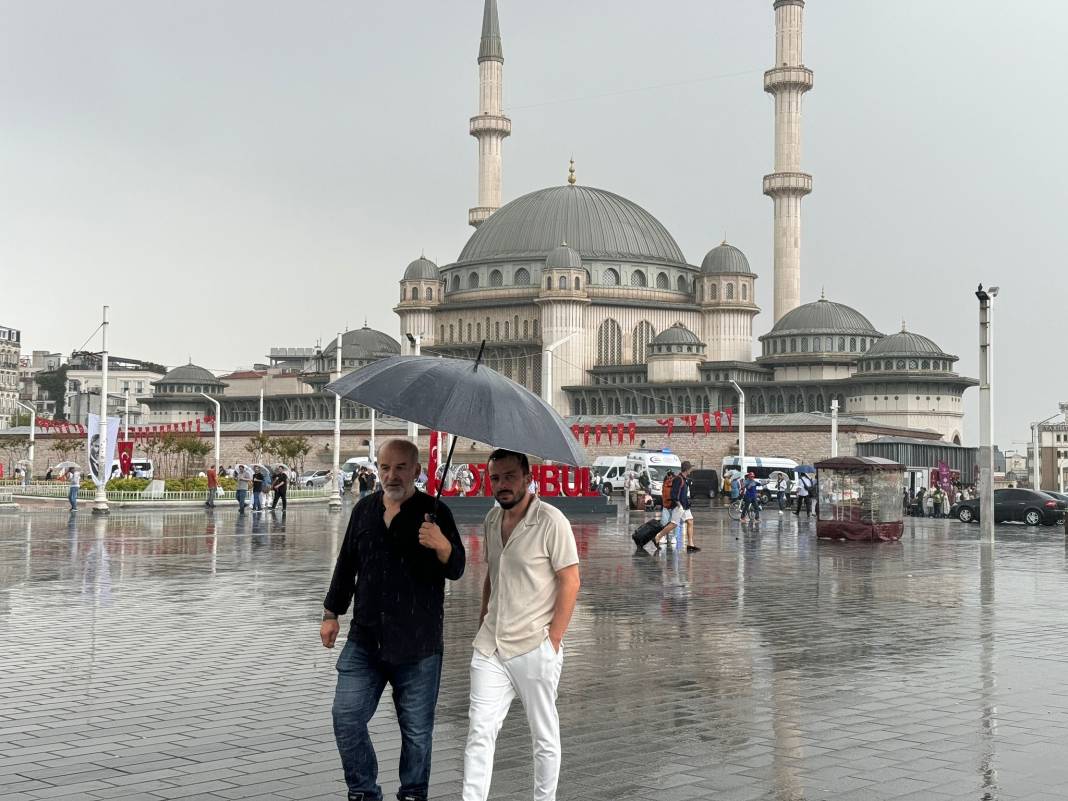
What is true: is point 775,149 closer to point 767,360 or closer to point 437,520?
point 767,360

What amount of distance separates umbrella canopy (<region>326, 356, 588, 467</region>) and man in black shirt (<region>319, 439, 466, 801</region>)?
0.59 feet

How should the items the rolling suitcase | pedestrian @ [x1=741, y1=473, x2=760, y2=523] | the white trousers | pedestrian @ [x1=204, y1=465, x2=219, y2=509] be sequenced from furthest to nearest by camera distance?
1. pedestrian @ [x1=204, y1=465, x2=219, y2=509]
2. pedestrian @ [x1=741, y1=473, x2=760, y2=523]
3. the rolling suitcase
4. the white trousers

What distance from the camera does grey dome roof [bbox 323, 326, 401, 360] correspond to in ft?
297

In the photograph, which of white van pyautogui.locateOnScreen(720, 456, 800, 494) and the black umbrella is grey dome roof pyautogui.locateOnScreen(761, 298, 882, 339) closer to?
white van pyautogui.locateOnScreen(720, 456, 800, 494)

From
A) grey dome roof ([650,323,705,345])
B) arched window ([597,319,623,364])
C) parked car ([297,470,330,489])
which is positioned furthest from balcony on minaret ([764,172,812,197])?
parked car ([297,470,330,489])

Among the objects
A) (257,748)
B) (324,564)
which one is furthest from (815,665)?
(324,564)

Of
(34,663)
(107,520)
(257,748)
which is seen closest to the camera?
(257,748)

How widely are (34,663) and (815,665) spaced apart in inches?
210

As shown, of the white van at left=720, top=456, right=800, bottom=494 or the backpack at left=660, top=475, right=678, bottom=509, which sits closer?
the backpack at left=660, top=475, right=678, bottom=509

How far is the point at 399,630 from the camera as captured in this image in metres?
5.13

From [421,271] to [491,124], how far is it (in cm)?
1087

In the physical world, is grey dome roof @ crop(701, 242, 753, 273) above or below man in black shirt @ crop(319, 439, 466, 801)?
above

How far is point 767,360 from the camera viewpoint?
7756 cm

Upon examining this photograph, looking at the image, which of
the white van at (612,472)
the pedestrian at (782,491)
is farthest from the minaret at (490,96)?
the pedestrian at (782,491)
